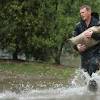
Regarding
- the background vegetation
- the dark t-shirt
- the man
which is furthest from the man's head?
the background vegetation

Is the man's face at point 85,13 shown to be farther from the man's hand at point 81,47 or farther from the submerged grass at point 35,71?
the submerged grass at point 35,71

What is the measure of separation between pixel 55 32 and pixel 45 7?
1.35m

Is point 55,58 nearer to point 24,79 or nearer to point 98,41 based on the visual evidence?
point 24,79

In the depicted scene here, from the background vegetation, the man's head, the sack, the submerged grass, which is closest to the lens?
the sack

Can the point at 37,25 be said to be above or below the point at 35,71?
above

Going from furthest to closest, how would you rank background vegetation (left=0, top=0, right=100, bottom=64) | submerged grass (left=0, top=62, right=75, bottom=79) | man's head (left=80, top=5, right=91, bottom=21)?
background vegetation (left=0, top=0, right=100, bottom=64), submerged grass (left=0, top=62, right=75, bottom=79), man's head (left=80, top=5, right=91, bottom=21)

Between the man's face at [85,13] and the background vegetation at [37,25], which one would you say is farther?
the background vegetation at [37,25]

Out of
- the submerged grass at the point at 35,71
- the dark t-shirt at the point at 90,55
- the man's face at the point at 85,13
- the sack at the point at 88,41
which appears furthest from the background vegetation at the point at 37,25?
the sack at the point at 88,41

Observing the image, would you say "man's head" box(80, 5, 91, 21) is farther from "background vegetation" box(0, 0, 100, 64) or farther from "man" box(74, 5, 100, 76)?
"background vegetation" box(0, 0, 100, 64)

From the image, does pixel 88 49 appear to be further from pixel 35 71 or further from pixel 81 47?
pixel 35 71

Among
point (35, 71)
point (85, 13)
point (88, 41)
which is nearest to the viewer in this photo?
point (88, 41)

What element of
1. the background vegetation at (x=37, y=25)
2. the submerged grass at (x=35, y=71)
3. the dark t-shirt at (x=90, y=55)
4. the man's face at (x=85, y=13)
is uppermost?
the man's face at (x=85, y=13)

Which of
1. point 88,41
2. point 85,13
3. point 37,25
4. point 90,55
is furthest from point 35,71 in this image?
point 88,41

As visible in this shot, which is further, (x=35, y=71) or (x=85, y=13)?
(x=35, y=71)
